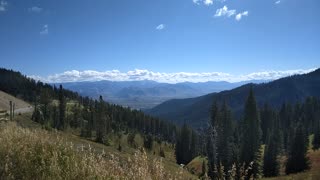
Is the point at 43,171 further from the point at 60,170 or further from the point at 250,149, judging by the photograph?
the point at 250,149

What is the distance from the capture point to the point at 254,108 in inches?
2965

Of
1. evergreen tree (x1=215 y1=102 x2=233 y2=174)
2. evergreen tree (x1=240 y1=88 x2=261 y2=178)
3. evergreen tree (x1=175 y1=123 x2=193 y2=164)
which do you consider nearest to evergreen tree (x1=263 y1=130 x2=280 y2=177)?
evergreen tree (x1=240 y1=88 x2=261 y2=178)

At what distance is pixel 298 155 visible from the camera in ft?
219

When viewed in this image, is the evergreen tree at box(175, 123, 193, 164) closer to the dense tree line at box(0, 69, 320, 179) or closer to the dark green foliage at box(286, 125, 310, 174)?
the dense tree line at box(0, 69, 320, 179)

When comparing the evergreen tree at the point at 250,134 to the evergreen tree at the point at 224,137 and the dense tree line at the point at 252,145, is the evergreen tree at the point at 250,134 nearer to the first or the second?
the dense tree line at the point at 252,145

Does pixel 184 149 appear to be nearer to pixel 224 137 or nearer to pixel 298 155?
pixel 224 137

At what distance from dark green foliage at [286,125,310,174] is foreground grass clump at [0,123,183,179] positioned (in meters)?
64.4

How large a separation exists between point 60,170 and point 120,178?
1.27 m

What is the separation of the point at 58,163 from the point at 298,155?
6597 cm

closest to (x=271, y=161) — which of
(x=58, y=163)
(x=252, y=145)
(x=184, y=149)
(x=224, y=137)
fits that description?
(x=252, y=145)

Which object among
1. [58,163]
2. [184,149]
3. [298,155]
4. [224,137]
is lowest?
[184,149]

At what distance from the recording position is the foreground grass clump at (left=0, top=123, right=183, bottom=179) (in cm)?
631

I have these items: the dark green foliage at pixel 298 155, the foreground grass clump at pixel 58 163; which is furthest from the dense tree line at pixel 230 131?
the foreground grass clump at pixel 58 163

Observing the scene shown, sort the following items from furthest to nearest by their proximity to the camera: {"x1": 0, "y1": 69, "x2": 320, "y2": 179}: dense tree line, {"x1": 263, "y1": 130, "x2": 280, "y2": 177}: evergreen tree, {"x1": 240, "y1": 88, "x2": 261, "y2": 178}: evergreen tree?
{"x1": 240, "y1": 88, "x2": 261, "y2": 178}: evergreen tree
{"x1": 263, "y1": 130, "x2": 280, "y2": 177}: evergreen tree
{"x1": 0, "y1": 69, "x2": 320, "y2": 179}: dense tree line
